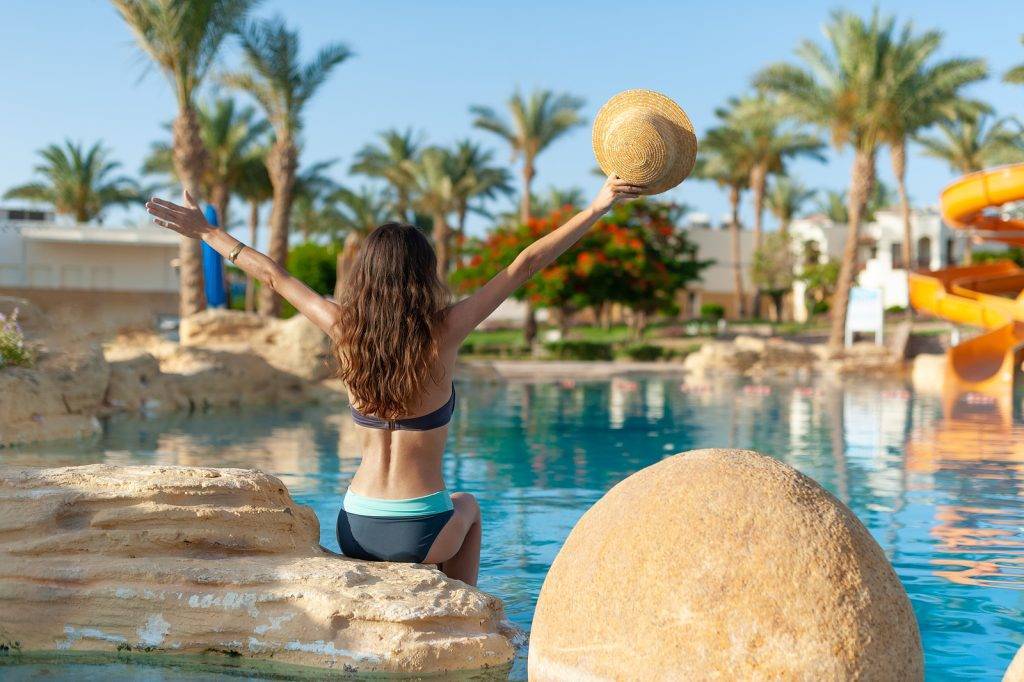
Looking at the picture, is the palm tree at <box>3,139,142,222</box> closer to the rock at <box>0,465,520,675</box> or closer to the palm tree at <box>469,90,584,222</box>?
the palm tree at <box>469,90,584,222</box>

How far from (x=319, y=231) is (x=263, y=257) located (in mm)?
55639

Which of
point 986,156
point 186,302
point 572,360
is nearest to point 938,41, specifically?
point 572,360

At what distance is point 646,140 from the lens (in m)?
3.89

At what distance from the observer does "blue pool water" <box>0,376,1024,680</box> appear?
570cm

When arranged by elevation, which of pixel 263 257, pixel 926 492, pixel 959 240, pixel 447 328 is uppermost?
pixel 959 240

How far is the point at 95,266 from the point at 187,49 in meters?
18.4

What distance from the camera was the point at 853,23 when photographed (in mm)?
31953

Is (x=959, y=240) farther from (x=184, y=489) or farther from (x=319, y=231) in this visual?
(x=184, y=489)

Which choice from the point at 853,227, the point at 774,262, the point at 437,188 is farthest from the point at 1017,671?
the point at 774,262

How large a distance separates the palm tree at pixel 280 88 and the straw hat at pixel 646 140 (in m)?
23.4

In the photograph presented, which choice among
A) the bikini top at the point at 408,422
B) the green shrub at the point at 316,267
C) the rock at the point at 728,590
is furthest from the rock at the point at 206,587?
the green shrub at the point at 316,267

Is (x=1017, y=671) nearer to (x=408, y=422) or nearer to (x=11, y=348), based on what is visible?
(x=408, y=422)

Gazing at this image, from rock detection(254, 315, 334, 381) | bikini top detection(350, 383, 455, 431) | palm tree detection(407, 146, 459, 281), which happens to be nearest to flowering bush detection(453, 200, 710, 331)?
palm tree detection(407, 146, 459, 281)

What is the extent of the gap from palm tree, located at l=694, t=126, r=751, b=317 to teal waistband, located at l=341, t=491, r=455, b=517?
4638 cm
